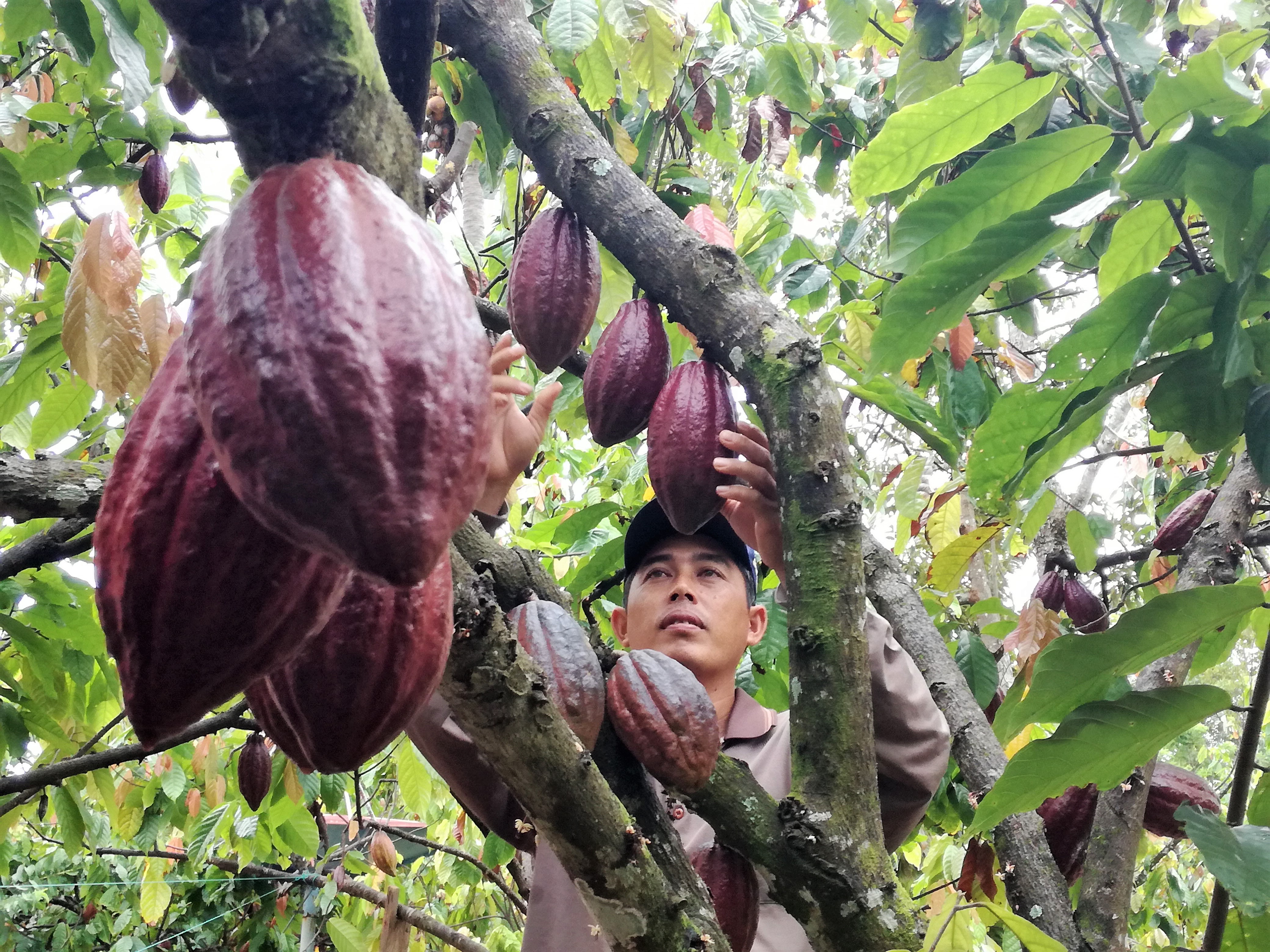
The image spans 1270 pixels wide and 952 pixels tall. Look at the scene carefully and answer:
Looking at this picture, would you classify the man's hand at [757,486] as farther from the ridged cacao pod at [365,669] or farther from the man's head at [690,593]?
the ridged cacao pod at [365,669]

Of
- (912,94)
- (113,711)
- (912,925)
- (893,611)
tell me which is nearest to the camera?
(912,925)

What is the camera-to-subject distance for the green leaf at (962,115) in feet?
3.93

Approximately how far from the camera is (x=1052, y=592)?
7.85ft

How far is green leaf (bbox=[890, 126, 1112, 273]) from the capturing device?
1.04 m

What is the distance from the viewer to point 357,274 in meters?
0.43

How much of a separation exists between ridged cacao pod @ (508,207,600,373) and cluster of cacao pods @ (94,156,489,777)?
0.99 m

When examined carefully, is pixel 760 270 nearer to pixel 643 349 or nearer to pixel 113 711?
pixel 643 349

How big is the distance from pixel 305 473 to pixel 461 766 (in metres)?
1.02

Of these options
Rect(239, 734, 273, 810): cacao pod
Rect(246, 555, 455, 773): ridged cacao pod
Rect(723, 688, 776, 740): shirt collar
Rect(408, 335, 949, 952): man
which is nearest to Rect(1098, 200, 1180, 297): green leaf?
Rect(408, 335, 949, 952): man

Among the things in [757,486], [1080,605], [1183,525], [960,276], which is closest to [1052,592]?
[1080,605]

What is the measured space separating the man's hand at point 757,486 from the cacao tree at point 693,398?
2.1 inches

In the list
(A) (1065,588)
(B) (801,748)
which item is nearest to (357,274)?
(B) (801,748)

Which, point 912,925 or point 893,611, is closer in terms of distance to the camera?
point 912,925

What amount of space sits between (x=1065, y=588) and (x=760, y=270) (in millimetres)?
1148
